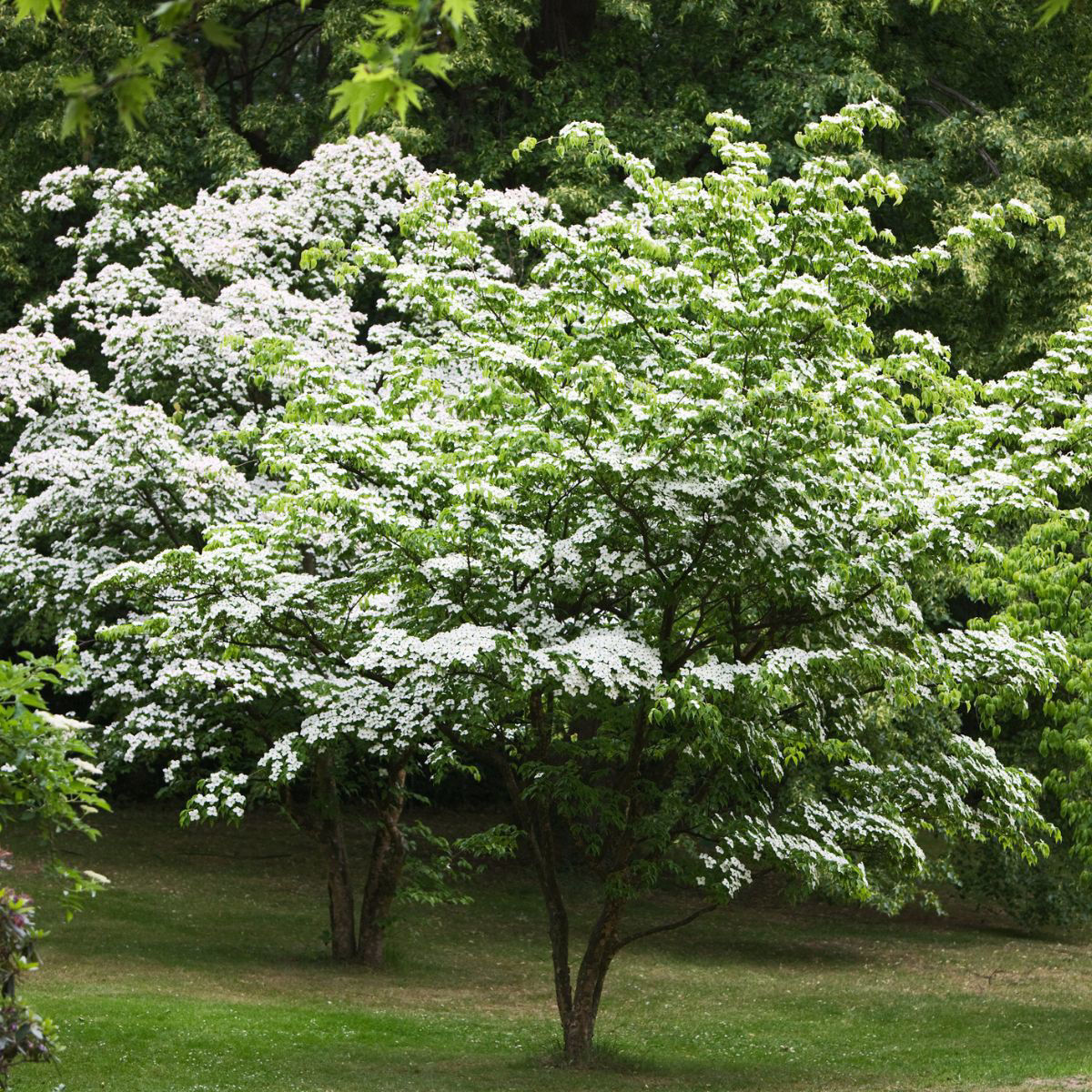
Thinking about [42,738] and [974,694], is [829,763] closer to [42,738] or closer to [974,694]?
[974,694]

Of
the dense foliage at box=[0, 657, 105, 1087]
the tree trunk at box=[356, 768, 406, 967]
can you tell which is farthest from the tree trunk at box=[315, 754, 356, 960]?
the dense foliage at box=[0, 657, 105, 1087]

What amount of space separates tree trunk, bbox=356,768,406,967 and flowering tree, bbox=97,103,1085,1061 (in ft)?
13.7

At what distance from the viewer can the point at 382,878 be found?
16.3 m

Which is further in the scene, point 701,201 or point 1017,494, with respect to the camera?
point 701,201

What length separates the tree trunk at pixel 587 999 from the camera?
11.4 metres

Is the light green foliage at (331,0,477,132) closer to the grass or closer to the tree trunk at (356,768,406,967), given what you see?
the grass

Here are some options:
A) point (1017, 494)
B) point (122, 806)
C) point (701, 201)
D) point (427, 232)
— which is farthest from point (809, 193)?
point (122, 806)

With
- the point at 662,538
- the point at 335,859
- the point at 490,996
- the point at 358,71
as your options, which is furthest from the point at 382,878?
the point at 358,71

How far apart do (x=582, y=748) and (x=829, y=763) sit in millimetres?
9648

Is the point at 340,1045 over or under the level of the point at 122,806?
under

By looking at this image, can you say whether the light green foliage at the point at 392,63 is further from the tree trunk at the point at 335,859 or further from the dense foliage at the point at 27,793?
the tree trunk at the point at 335,859

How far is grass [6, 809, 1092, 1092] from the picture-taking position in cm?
1152

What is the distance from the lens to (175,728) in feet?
46.6

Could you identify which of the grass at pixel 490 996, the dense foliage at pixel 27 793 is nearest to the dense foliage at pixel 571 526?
the dense foliage at pixel 27 793
